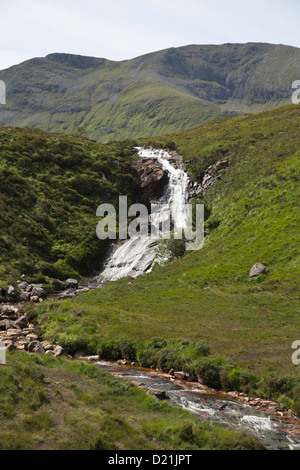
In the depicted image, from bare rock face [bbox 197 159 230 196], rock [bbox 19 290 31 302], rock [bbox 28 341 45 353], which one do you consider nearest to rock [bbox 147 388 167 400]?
rock [bbox 28 341 45 353]

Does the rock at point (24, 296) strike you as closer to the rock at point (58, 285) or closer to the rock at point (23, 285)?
the rock at point (23, 285)

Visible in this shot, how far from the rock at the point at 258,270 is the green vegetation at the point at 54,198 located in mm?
32026

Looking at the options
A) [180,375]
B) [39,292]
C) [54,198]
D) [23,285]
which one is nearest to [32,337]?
[180,375]

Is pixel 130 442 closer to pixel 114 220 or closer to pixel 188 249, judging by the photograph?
pixel 188 249

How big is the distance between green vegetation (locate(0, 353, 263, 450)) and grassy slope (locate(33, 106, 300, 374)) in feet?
32.4

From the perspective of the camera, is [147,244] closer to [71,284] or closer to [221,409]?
[71,284]

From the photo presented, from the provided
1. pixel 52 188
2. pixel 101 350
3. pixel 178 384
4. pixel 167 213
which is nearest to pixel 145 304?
pixel 101 350

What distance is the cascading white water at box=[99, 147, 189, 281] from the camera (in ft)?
224

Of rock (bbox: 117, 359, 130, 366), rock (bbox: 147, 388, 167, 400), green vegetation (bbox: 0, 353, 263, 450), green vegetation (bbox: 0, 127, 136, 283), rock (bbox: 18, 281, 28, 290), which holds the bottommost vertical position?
rock (bbox: 117, 359, 130, 366)

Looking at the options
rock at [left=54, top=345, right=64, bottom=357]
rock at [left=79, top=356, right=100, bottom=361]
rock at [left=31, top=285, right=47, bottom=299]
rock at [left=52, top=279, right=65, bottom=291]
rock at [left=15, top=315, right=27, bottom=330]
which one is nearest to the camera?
rock at [left=54, top=345, right=64, bottom=357]

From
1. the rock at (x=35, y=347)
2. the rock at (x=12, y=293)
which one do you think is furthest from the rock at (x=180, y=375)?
the rock at (x=12, y=293)

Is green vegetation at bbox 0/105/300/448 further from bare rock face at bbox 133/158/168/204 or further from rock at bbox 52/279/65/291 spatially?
rock at bbox 52/279/65/291

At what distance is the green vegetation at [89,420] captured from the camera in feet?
47.1

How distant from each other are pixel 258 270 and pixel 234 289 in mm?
4166
